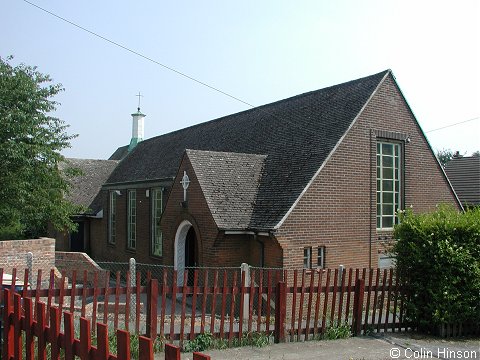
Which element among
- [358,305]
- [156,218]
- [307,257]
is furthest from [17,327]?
[156,218]

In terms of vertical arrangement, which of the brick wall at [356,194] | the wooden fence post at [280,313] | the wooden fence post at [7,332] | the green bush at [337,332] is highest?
the brick wall at [356,194]

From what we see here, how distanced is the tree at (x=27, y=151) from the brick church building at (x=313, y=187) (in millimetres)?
4803

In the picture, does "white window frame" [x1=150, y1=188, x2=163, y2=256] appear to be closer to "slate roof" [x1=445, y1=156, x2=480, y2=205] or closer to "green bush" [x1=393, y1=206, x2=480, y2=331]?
"green bush" [x1=393, y1=206, x2=480, y2=331]

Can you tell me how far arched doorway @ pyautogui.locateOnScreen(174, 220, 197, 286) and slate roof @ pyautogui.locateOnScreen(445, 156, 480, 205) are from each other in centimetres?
1568

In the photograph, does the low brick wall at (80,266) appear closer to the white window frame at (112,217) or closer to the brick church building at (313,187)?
the brick church building at (313,187)

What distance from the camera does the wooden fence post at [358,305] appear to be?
31.9 ft

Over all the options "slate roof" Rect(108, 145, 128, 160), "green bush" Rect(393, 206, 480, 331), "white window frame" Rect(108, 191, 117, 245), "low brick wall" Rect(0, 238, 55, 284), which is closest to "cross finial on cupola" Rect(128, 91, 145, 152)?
"slate roof" Rect(108, 145, 128, 160)

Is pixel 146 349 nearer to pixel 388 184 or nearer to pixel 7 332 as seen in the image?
pixel 7 332

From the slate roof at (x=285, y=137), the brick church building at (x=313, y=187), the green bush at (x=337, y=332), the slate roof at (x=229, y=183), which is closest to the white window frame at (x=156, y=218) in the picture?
the brick church building at (x=313, y=187)

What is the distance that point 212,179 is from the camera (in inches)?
585

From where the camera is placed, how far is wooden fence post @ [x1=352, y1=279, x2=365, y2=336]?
973 centimetres

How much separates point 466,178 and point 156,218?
1814 centimetres

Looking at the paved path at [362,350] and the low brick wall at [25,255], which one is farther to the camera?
the low brick wall at [25,255]

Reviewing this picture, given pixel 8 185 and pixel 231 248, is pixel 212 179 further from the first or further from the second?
pixel 8 185
